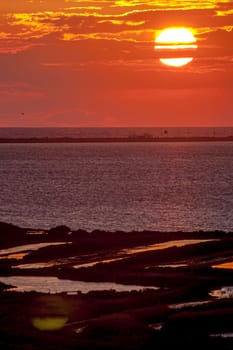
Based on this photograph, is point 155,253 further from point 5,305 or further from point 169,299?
point 5,305

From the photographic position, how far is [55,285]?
5366 cm

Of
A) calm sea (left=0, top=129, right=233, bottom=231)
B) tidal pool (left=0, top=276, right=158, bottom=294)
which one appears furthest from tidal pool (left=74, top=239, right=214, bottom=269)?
calm sea (left=0, top=129, right=233, bottom=231)

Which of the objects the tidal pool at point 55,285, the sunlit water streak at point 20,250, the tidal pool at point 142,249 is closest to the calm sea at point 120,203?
the tidal pool at point 142,249

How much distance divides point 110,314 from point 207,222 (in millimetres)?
51136

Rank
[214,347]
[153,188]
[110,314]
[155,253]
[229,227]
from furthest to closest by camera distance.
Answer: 1. [153,188]
2. [229,227]
3. [155,253]
4. [110,314]
5. [214,347]

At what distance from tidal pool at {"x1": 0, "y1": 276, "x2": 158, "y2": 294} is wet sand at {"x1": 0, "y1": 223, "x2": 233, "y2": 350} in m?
0.05

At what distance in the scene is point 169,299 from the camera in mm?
49250

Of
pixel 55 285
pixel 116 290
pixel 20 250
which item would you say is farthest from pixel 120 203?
pixel 116 290

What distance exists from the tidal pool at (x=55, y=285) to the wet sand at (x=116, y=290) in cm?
5

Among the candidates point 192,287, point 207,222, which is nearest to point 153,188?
point 207,222

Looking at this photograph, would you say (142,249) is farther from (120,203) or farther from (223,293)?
(120,203)

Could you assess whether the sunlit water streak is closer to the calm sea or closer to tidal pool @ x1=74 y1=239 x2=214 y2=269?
tidal pool @ x1=74 y1=239 x2=214 y2=269

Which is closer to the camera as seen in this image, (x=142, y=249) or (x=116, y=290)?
(x=116, y=290)

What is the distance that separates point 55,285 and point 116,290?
11.3ft
